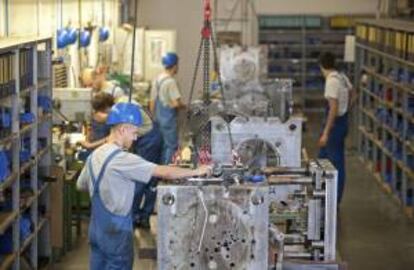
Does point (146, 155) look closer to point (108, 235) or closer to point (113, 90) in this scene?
point (113, 90)

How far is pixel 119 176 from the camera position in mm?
4262

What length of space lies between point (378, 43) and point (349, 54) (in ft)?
8.45

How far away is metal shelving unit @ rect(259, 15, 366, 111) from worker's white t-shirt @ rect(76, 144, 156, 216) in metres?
10.6

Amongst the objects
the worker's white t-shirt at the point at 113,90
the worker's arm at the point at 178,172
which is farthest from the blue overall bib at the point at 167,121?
the worker's arm at the point at 178,172

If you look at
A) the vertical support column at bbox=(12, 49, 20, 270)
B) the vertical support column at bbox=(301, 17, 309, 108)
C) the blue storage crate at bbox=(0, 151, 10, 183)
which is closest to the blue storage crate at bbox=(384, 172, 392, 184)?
the vertical support column at bbox=(12, 49, 20, 270)

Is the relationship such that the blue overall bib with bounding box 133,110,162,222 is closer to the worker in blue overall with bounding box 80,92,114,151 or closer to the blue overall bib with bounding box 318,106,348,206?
the worker in blue overall with bounding box 80,92,114,151

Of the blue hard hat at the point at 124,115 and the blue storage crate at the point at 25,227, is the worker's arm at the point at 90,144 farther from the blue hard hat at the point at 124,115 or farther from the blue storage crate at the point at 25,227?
the blue hard hat at the point at 124,115

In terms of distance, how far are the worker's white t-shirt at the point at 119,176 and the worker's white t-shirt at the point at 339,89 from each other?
3.81 meters

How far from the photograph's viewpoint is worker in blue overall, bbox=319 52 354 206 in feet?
25.6

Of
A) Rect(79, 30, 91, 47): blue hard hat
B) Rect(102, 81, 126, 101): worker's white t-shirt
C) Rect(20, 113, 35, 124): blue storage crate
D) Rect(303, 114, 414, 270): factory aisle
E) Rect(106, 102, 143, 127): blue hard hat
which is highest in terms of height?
Rect(79, 30, 91, 47): blue hard hat

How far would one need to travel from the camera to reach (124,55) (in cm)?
1170

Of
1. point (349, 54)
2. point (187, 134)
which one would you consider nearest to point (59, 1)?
point (187, 134)

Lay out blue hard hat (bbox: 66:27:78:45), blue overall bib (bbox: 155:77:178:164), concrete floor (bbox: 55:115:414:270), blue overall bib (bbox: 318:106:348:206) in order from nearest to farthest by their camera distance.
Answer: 1. concrete floor (bbox: 55:115:414:270)
2. blue hard hat (bbox: 66:27:78:45)
3. blue overall bib (bbox: 318:106:348:206)
4. blue overall bib (bbox: 155:77:178:164)

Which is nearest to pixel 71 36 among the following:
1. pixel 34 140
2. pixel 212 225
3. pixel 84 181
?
pixel 34 140
